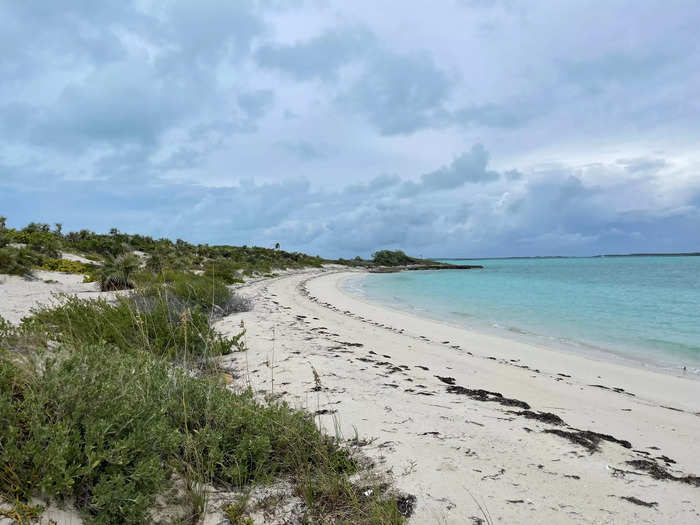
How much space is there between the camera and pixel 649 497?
9.93 ft

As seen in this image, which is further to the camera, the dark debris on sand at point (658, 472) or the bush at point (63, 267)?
the bush at point (63, 267)

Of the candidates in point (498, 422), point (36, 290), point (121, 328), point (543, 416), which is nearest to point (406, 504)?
point (498, 422)

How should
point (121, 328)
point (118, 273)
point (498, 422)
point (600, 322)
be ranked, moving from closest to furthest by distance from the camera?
point (498, 422) < point (121, 328) < point (600, 322) < point (118, 273)

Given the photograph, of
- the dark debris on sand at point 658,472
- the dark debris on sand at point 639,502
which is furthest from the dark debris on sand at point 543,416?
the dark debris on sand at point 639,502

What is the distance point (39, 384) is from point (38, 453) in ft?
2.39

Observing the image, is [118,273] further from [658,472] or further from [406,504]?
[658,472]

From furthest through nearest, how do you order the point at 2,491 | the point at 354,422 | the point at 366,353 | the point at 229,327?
1. the point at 229,327
2. the point at 366,353
3. the point at 354,422
4. the point at 2,491

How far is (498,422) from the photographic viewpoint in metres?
4.46

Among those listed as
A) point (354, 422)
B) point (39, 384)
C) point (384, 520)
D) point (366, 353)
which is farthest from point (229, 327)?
point (384, 520)

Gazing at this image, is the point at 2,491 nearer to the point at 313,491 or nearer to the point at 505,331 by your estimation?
the point at 313,491

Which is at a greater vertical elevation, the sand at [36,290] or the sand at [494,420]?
the sand at [36,290]

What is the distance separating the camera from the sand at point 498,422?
290cm

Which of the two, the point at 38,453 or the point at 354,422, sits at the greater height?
the point at 38,453

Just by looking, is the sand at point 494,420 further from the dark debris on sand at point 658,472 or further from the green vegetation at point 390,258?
the green vegetation at point 390,258
